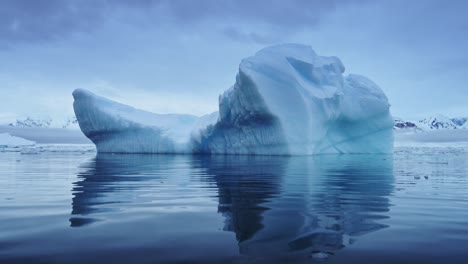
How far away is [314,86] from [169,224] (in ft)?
65.4

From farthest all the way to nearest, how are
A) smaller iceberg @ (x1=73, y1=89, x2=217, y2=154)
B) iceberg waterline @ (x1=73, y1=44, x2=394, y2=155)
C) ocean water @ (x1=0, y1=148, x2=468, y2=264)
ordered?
smaller iceberg @ (x1=73, y1=89, x2=217, y2=154)
iceberg waterline @ (x1=73, y1=44, x2=394, y2=155)
ocean water @ (x1=0, y1=148, x2=468, y2=264)

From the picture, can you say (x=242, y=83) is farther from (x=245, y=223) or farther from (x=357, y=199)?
(x=245, y=223)

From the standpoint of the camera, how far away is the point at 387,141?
88.7ft

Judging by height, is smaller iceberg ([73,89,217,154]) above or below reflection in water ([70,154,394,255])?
above

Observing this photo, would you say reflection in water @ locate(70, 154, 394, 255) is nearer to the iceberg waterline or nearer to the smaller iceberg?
the iceberg waterline

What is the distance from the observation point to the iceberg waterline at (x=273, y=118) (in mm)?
20828

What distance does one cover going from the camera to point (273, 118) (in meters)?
20.5

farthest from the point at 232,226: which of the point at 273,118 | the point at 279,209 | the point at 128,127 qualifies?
the point at 128,127

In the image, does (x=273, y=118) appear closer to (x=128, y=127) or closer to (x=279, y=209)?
(x=128, y=127)

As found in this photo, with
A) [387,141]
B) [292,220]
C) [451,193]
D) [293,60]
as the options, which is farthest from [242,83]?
[292,220]

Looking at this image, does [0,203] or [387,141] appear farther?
[387,141]

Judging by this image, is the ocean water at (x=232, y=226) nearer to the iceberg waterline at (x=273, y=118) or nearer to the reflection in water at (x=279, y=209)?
the reflection in water at (x=279, y=209)

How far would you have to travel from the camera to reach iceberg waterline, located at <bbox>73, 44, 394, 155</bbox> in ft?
68.3

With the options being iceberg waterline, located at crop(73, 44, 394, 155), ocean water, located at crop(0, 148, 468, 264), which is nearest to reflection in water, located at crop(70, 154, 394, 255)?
ocean water, located at crop(0, 148, 468, 264)
